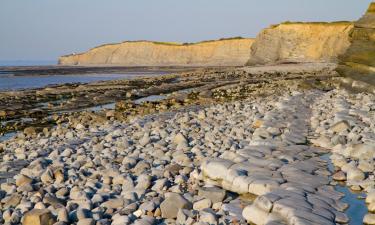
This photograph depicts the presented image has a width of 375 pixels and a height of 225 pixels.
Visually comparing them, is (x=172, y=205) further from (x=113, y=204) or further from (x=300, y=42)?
(x=300, y=42)

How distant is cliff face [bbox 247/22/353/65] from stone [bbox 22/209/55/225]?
67308 millimetres

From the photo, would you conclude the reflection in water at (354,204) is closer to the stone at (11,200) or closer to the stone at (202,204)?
the stone at (202,204)

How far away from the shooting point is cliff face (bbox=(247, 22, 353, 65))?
70.8 metres

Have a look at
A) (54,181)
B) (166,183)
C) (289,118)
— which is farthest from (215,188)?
(289,118)

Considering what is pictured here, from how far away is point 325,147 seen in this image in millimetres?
10078

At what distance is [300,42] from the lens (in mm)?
75125

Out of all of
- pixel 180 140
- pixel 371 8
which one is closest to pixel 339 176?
pixel 180 140

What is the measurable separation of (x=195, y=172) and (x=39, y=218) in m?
2.94

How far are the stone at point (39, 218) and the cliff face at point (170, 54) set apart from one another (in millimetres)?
93496

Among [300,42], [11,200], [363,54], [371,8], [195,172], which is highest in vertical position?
[371,8]

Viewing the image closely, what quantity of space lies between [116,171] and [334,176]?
12.9ft

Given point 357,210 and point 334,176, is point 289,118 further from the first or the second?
point 357,210

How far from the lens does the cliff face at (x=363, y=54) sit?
19.1 metres

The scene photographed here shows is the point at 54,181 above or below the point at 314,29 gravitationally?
below
